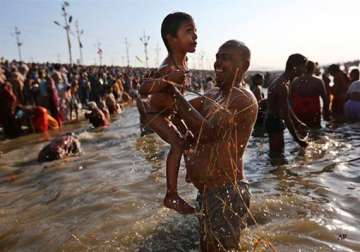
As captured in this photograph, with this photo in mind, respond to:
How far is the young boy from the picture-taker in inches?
127

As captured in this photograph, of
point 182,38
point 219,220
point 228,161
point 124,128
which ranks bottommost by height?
point 124,128

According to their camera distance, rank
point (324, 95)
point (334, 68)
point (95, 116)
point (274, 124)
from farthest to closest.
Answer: point (95, 116)
point (334, 68)
point (324, 95)
point (274, 124)

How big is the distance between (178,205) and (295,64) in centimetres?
393

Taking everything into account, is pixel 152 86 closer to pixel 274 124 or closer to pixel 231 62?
pixel 231 62

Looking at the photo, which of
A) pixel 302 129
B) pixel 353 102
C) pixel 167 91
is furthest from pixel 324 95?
pixel 167 91

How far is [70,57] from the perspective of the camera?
121ft

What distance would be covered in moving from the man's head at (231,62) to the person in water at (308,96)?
5.27 meters

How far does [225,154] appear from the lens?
329 cm

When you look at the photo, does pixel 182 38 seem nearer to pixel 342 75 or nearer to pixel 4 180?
pixel 4 180

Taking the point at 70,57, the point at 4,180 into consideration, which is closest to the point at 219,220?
the point at 4,180

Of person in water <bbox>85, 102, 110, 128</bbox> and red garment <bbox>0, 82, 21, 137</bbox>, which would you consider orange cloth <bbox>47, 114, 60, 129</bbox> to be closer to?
red garment <bbox>0, 82, 21, 137</bbox>

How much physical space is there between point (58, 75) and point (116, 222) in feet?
39.0

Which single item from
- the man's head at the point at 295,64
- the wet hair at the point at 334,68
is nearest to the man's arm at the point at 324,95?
the man's head at the point at 295,64

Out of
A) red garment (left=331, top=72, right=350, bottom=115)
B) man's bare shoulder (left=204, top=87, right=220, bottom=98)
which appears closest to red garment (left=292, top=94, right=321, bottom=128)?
red garment (left=331, top=72, right=350, bottom=115)
